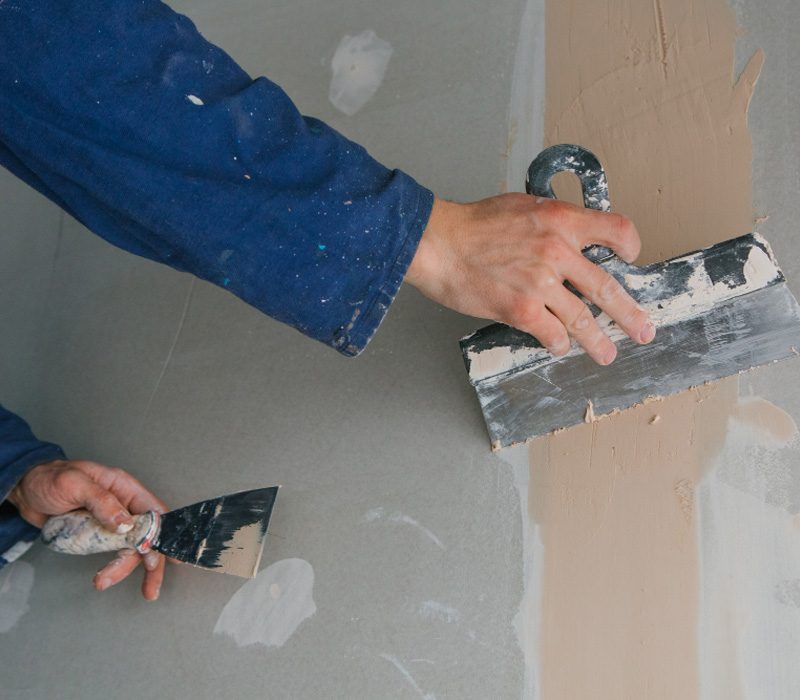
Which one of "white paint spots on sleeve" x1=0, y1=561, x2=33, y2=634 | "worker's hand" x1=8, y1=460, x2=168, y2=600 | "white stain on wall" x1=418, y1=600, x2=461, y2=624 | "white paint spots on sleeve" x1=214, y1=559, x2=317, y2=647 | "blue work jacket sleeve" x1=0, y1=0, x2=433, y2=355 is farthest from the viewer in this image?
"white paint spots on sleeve" x1=0, y1=561, x2=33, y2=634

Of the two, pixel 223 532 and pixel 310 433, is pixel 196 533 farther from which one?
pixel 310 433

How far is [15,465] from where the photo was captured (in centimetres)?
153

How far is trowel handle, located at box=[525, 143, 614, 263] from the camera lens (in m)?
1.05

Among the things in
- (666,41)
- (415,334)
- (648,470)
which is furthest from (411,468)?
(666,41)

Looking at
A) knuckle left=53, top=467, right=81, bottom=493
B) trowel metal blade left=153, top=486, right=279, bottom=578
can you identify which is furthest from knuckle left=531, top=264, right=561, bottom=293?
knuckle left=53, top=467, right=81, bottom=493

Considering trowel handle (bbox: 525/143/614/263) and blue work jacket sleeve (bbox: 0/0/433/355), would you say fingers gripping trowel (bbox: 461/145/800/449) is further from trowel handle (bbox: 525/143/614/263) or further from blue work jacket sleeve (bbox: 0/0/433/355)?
blue work jacket sleeve (bbox: 0/0/433/355)

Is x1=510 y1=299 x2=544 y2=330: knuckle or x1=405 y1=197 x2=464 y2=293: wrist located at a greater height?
x1=405 y1=197 x2=464 y2=293: wrist

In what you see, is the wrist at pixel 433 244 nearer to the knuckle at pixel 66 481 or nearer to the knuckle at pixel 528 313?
the knuckle at pixel 528 313

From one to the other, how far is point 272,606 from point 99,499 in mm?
379

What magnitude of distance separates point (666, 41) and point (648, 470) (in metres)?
0.68

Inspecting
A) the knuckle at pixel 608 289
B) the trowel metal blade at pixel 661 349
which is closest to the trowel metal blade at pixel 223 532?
the trowel metal blade at pixel 661 349

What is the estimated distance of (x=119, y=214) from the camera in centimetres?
104

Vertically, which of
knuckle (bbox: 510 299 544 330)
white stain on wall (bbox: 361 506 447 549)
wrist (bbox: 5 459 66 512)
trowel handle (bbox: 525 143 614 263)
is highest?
trowel handle (bbox: 525 143 614 263)

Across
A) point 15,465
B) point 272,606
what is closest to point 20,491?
point 15,465
